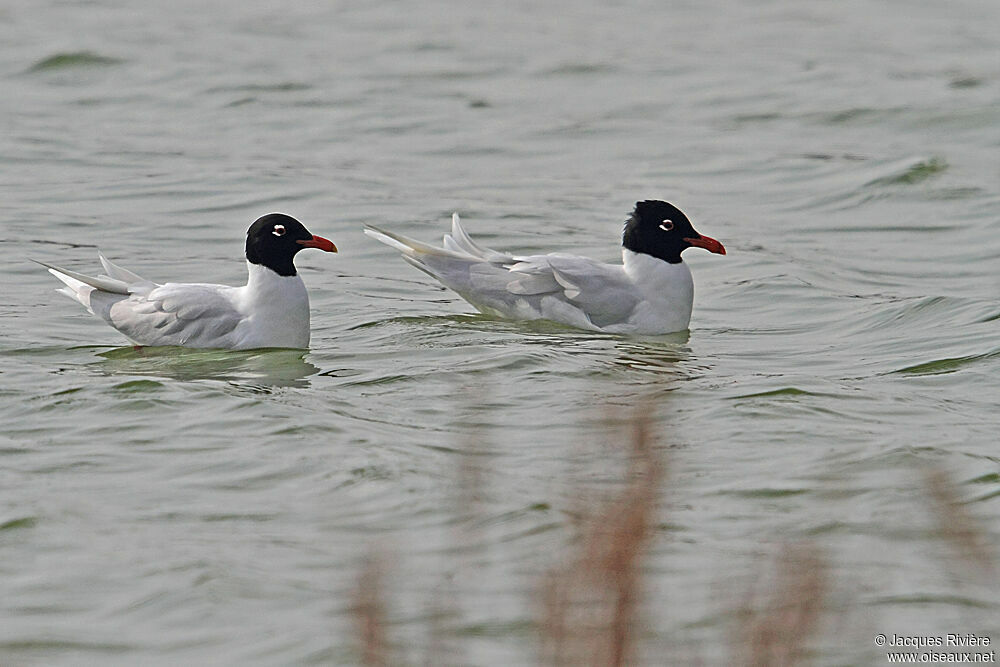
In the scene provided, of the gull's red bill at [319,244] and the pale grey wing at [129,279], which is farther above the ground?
the gull's red bill at [319,244]

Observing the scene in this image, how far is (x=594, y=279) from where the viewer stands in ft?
37.6

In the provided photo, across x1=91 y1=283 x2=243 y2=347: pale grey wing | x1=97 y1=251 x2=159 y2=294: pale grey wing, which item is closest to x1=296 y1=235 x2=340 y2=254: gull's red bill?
Answer: x1=91 y1=283 x2=243 y2=347: pale grey wing

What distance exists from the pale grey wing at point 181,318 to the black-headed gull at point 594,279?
1784mm

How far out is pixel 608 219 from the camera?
1553cm

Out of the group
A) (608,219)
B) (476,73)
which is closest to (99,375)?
(608,219)

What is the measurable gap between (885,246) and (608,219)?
258 cm

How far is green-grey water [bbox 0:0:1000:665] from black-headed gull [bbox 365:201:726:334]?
0.21 m

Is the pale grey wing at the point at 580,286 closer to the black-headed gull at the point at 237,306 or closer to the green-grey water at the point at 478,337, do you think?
the green-grey water at the point at 478,337

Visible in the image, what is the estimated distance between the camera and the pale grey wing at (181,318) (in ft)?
34.3

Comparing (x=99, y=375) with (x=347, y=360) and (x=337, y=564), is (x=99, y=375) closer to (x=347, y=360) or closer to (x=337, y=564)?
(x=347, y=360)

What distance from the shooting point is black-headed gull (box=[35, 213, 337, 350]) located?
34.3 ft

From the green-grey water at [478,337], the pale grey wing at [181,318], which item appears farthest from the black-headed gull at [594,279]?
the pale grey wing at [181,318]

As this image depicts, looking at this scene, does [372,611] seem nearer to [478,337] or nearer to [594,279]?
[478,337]

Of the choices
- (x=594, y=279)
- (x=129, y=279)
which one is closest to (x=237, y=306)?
(x=129, y=279)
